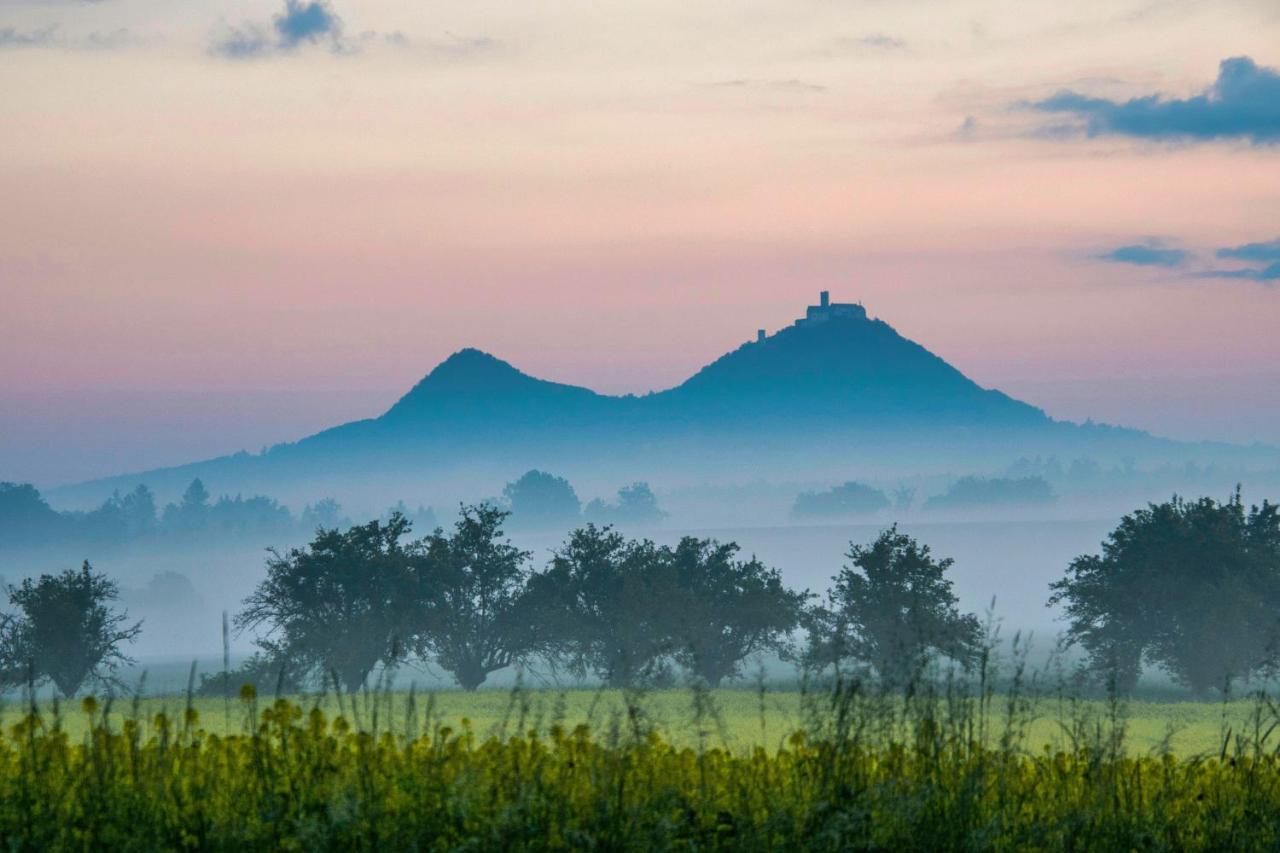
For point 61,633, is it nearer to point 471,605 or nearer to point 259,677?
point 259,677

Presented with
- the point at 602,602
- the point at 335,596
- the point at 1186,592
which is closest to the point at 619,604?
the point at 602,602

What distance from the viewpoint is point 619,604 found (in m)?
62.0

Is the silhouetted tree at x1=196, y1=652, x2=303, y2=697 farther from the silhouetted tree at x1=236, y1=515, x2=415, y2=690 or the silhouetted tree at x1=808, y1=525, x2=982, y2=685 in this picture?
the silhouetted tree at x1=808, y1=525, x2=982, y2=685

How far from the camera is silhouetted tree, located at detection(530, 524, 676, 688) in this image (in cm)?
6066

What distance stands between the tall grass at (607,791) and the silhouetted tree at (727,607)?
47259mm

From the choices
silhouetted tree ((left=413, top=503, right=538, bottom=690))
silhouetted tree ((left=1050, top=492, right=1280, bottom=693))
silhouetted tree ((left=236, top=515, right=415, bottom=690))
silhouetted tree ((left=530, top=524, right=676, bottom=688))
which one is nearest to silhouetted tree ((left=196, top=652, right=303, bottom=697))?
silhouetted tree ((left=236, top=515, right=415, bottom=690))

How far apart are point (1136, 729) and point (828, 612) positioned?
89.8 feet

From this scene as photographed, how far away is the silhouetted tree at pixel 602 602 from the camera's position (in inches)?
2388

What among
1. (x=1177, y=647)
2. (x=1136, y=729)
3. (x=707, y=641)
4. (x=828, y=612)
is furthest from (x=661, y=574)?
(x=1136, y=729)

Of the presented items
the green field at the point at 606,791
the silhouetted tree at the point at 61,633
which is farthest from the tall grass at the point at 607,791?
the silhouetted tree at the point at 61,633

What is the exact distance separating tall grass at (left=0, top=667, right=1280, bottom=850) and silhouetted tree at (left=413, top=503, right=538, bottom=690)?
4843 centimetres

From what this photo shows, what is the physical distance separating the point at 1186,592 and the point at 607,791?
56.2 metres

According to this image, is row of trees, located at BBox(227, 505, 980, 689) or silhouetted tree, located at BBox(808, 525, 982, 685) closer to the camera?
row of trees, located at BBox(227, 505, 980, 689)

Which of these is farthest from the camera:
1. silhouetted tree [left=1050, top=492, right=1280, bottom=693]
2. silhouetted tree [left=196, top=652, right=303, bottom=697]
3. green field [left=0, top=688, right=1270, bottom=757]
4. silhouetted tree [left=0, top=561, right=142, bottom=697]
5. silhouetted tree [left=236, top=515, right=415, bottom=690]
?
silhouetted tree [left=0, top=561, right=142, bottom=697]
